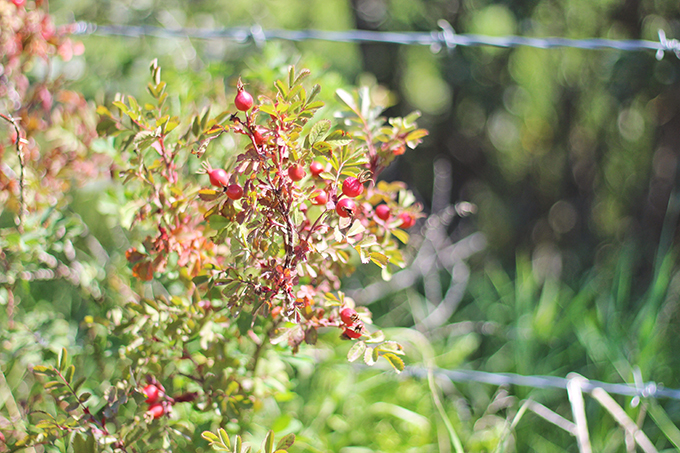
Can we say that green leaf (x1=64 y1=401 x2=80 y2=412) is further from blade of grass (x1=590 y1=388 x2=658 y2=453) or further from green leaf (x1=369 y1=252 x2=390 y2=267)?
blade of grass (x1=590 y1=388 x2=658 y2=453)

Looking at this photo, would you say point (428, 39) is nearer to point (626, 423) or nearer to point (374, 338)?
point (374, 338)

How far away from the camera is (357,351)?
2.11 feet

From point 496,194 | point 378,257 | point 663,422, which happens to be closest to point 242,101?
point 378,257

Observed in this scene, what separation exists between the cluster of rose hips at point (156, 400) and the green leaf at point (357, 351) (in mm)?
323

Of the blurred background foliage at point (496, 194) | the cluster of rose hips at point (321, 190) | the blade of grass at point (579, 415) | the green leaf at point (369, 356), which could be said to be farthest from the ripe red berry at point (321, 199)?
the blade of grass at point (579, 415)

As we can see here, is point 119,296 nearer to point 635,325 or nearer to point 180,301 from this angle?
point 180,301

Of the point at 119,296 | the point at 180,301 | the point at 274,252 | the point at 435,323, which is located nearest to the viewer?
the point at 274,252

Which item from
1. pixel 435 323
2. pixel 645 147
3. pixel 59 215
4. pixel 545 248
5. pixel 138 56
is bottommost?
pixel 435 323

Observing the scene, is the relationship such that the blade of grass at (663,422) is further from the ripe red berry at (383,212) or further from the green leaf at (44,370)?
the green leaf at (44,370)

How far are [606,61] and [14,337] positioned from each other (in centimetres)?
200

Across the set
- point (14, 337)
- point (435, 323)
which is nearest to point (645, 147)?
point (435, 323)

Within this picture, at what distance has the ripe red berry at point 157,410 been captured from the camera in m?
0.75

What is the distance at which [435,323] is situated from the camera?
5.53 feet

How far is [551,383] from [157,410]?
89cm
